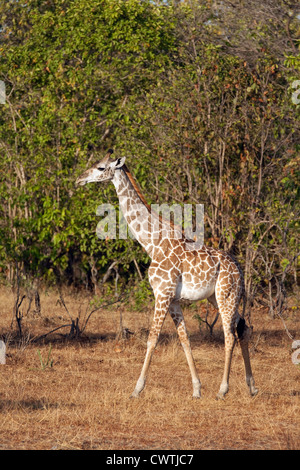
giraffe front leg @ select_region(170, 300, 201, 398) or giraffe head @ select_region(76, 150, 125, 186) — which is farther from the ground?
giraffe head @ select_region(76, 150, 125, 186)

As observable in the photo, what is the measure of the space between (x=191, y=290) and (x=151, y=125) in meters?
4.79

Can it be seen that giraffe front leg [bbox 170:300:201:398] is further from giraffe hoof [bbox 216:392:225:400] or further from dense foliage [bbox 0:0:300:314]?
dense foliage [bbox 0:0:300:314]

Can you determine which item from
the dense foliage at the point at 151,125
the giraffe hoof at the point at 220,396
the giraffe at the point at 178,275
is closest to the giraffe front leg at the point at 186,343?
the giraffe at the point at 178,275

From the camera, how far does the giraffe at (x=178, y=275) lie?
721 cm

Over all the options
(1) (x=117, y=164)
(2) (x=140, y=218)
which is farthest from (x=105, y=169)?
(2) (x=140, y=218)

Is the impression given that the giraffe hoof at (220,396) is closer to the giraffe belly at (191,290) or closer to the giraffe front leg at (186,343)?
the giraffe front leg at (186,343)

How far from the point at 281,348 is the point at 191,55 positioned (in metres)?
4.80

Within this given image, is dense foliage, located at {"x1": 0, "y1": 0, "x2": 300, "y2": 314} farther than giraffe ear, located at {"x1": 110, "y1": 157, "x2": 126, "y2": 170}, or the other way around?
dense foliage, located at {"x1": 0, "y1": 0, "x2": 300, "y2": 314}

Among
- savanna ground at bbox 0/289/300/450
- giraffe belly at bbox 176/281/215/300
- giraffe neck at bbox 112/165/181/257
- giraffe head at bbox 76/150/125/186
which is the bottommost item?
savanna ground at bbox 0/289/300/450

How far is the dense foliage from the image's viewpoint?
10.8 meters

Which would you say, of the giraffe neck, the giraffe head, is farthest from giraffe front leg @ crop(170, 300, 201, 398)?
the giraffe head

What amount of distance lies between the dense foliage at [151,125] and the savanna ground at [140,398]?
1715mm

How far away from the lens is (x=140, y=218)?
24.9 ft
